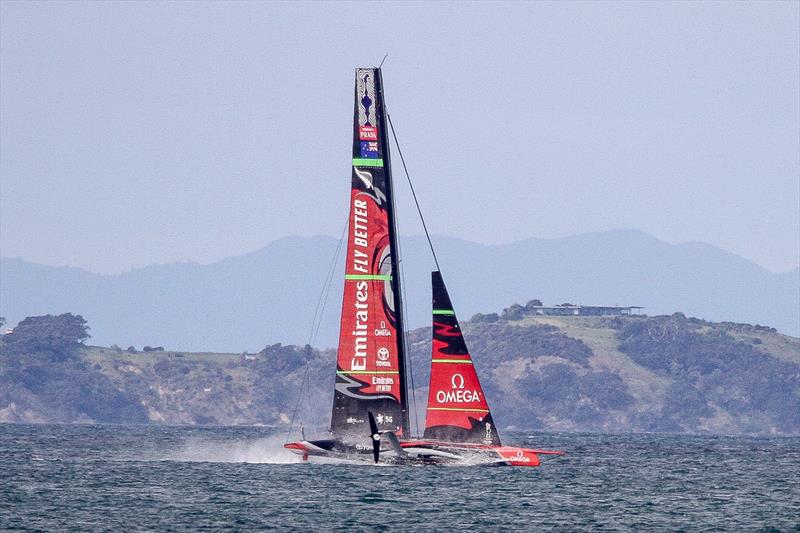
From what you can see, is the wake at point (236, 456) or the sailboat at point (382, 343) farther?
the wake at point (236, 456)

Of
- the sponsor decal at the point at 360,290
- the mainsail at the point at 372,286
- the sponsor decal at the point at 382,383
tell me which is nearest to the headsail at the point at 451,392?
the mainsail at the point at 372,286

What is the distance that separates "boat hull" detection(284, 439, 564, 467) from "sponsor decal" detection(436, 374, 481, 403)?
1833mm

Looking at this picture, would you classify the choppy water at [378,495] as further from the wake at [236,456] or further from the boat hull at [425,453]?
the boat hull at [425,453]

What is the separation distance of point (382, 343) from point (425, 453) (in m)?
5.08

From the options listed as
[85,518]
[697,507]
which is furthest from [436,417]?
[85,518]

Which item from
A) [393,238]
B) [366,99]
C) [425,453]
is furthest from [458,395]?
[366,99]

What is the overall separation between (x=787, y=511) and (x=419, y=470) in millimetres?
19484

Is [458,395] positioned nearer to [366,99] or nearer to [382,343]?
[382,343]

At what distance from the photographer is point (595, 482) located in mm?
75312

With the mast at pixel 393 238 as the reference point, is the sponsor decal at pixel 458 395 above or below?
below

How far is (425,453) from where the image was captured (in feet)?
224

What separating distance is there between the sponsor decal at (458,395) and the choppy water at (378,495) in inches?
137

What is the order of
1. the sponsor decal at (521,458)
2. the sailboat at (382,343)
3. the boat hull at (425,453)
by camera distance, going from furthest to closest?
the sponsor decal at (521,458), the sailboat at (382,343), the boat hull at (425,453)

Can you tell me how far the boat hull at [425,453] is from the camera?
68.5 meters
